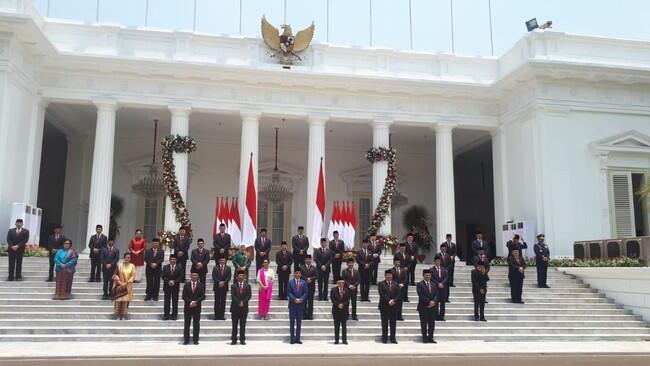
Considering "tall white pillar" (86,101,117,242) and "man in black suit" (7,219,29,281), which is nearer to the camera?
"man in black suit" (7,219,29,281)

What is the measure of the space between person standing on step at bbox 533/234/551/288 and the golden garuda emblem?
924 centimetres

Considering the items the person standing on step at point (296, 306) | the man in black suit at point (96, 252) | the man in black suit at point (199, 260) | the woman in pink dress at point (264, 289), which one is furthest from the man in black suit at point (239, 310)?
the man in black suit at point (96, 252)

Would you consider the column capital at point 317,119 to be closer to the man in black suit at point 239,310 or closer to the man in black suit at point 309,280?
the man in black suit at point 309,280

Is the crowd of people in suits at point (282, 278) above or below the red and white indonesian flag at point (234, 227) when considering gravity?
below

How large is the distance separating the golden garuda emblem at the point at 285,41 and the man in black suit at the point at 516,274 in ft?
30.5

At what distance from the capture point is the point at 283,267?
1222cm

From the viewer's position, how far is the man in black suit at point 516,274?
12.7 meters

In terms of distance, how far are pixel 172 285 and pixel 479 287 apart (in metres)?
6.18

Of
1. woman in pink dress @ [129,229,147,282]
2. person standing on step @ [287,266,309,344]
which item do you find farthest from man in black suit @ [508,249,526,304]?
woman in pink dress @ [129,229,147,282]

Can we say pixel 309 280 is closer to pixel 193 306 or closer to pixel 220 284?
pixel 220 284

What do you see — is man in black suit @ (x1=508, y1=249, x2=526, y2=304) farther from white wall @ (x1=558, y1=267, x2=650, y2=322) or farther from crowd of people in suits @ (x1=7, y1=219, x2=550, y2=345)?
white wall @ (x1=558, y1=267, x2=650, y2=322)

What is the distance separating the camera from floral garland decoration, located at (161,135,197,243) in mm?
16625

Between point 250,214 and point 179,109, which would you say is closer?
point 250,214

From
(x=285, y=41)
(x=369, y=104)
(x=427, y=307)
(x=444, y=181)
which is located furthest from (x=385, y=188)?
(x=427, y=307)
